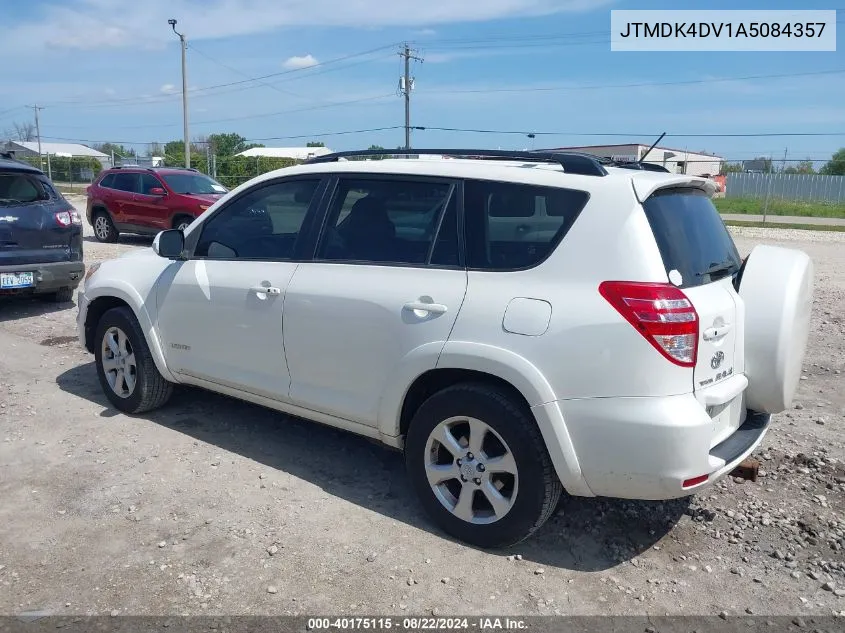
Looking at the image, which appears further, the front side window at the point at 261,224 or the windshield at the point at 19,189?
the windshield at the point at 19,189

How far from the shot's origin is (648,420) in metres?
2.96

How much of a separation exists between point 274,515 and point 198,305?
1.46 m

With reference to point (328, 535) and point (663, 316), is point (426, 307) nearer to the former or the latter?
point (663, 316)

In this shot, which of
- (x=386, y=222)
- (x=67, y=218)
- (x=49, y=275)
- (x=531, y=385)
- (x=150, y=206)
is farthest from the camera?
(x=150, y=206)

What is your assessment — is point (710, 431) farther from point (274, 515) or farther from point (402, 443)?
point (274, 515)

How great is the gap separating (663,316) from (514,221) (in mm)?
856

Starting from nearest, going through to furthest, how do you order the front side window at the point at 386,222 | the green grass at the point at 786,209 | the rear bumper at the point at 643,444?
the rear bumper at the point at 643,444, the front side window at the point at 386,222, the green grass at the point at 786,209

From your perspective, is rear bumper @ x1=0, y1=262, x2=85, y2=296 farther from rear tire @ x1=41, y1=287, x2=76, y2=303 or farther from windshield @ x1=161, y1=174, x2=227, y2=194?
windshield @ x1=161, y1=174, x2=227, y2=194

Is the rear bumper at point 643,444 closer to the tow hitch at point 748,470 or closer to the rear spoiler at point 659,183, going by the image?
the tow hitch at point 748,470

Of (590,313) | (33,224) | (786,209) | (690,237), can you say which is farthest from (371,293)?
(786,209)

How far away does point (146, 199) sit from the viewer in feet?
51.6

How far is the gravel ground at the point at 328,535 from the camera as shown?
3.11 metres

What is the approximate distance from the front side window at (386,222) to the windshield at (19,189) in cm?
559

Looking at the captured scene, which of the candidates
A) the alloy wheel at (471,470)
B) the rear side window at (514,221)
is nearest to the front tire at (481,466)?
the alloy wheel at (471,470)
